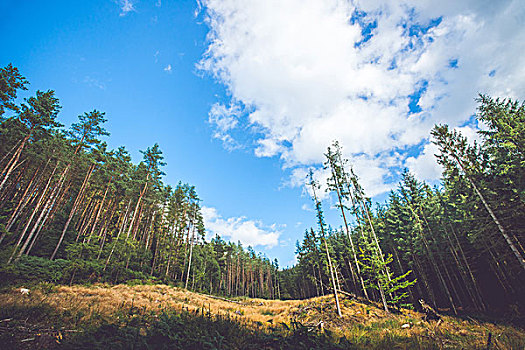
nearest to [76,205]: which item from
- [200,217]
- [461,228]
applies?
[200,217]

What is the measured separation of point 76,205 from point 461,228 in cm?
4331

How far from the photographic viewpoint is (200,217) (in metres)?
35.5

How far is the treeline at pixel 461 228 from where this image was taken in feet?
46.4

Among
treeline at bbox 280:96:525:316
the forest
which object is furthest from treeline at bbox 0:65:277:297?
treeline at bbox 280:96:525:316

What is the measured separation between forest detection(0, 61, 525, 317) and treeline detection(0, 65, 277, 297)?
129mm

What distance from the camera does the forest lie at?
15070 millimetres

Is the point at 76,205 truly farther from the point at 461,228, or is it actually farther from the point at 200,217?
the point at 461,228

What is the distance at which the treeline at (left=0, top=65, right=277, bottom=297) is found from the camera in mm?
17141

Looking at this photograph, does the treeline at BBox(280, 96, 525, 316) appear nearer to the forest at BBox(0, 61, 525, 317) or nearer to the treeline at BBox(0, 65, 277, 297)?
the forest at BBox(0, 61, 525, 317)

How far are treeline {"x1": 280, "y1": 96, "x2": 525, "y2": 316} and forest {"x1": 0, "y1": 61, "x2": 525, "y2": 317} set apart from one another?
107mm

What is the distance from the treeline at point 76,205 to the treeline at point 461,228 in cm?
2150

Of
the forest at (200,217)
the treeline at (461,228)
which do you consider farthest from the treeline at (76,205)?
the treeline at (461,228)

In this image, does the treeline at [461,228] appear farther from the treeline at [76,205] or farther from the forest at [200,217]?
the treeline at [76,205]

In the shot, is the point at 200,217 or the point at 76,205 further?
the point at 200,217
